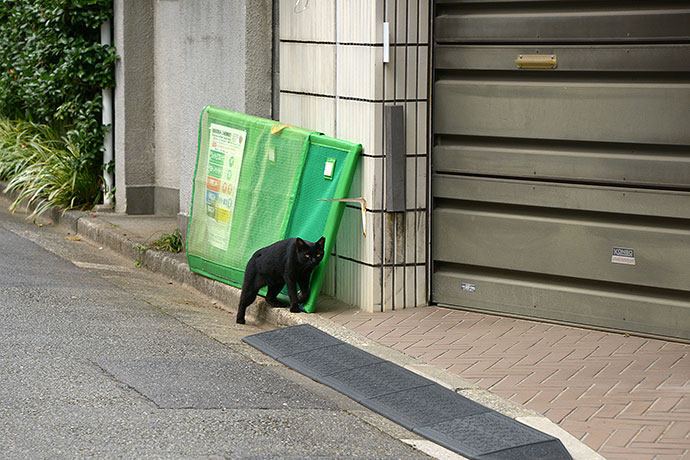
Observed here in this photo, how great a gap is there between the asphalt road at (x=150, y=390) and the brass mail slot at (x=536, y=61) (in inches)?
104

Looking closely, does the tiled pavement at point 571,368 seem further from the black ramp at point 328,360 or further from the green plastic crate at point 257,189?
the green plastic crate at point 257,189

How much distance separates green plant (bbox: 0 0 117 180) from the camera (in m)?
11.3

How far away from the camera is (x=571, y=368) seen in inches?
248

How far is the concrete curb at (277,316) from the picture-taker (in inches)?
214

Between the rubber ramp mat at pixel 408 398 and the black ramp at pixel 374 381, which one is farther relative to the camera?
the black ramp at pixel 374 381

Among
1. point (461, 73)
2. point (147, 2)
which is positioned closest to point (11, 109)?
point (147, 2)

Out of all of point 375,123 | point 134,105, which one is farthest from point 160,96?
point 375,123

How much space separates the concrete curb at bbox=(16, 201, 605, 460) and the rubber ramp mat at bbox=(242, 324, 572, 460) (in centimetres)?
8

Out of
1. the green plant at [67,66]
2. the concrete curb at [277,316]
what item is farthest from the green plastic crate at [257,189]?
the green plant at [67,66]

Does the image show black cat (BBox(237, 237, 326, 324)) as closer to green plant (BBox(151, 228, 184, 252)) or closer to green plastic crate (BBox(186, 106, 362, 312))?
green plastic crate (BBox(186, 106, 362, 312))

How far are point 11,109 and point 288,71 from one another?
22.5ft

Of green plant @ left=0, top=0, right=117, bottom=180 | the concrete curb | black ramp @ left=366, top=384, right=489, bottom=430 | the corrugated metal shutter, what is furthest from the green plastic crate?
green plant @ left=0, top=0, right=117, bottom=180

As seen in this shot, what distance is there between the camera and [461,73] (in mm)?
7527

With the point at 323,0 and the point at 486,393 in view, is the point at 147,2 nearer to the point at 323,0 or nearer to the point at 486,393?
the point at 323,0
